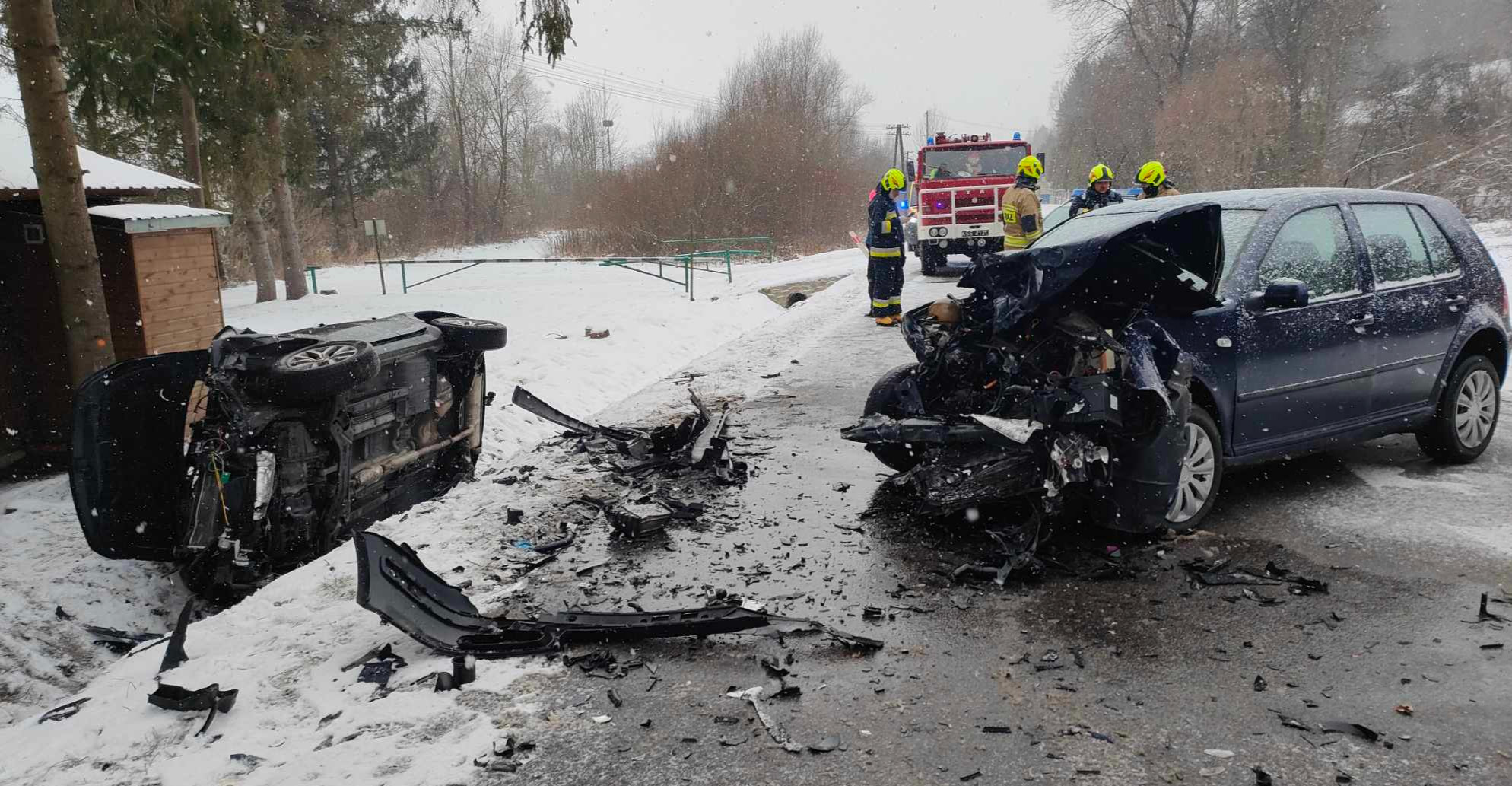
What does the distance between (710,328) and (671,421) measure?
6568 mm

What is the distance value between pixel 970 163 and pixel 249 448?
55.3 ft

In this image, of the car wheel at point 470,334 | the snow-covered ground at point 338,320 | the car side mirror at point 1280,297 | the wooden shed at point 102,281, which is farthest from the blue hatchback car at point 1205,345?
the wooden shed at point 102,281

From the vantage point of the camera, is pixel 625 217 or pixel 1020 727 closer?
pixel 1020 727

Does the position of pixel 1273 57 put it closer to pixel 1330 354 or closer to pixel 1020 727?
pixel 1330 354

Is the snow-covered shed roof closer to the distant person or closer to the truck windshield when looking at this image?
the distant person

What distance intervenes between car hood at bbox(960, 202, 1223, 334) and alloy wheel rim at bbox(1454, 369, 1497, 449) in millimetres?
2243

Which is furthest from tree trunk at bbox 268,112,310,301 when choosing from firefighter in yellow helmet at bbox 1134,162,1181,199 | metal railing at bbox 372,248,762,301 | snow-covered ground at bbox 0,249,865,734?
firefighter in yellow helmet at bbox 1134,162,1181,199

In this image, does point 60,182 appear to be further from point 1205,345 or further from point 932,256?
point 932,256

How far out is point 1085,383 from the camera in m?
4.50

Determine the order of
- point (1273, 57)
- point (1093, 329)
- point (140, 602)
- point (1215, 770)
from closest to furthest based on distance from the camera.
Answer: point (1215, 770)
point (1093, 329)
point (140, 602)
point (1273, 57)

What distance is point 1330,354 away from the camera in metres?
5.21

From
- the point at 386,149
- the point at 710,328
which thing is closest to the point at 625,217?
the point at 386,149

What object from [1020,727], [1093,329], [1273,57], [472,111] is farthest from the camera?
[472,111]

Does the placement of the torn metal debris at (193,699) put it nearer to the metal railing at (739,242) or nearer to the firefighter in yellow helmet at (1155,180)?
the firefighter in yellow helmet at (1155,180)
